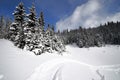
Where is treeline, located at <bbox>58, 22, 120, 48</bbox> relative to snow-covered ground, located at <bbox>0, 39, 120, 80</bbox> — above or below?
above

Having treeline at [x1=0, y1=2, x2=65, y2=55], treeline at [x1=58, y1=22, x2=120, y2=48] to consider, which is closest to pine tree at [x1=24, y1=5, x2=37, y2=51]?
treeline at [x1=0, y1=2, x2=65, y2=55]

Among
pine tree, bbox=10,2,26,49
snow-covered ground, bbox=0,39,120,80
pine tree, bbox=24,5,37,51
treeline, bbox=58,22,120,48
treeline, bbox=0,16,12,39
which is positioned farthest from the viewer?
treeline, bbox=58,22,120,48

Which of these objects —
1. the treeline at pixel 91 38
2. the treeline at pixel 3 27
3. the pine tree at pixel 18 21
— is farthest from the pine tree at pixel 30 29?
the treeline at pixel 91 38

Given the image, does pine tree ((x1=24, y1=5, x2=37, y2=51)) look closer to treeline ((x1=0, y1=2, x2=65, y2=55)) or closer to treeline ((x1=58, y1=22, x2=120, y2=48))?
treeline ((x1=0, y1=2, x2=65, y2=55))


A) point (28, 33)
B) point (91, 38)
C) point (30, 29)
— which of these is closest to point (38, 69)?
point (28, 33)

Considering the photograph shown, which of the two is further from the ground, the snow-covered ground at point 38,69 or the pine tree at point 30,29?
the pine tree at point 30,29

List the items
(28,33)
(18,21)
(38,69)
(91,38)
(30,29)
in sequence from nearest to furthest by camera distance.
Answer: (38,69)
(28,33)
(30,29)
(18,21)
(91,38)

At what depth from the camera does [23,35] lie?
2138 centimetres

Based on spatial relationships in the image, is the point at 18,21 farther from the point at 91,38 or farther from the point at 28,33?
the point at 91,38

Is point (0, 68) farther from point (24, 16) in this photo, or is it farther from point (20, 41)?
point (24, 16)

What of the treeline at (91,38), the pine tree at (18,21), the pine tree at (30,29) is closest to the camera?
the pine tree at (30,29)

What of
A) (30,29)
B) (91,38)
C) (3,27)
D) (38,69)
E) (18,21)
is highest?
(3,27)

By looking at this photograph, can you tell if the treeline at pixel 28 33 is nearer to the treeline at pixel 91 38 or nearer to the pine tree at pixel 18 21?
the pine tree at pixel 18 21

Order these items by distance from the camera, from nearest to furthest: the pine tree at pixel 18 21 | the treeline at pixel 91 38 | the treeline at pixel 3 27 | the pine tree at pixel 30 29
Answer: the pine tree at pixel 30 29 → the pine tree at pixel 18 21 → the treeline at pixel 3 27 → the treeline at pixel 91 38
